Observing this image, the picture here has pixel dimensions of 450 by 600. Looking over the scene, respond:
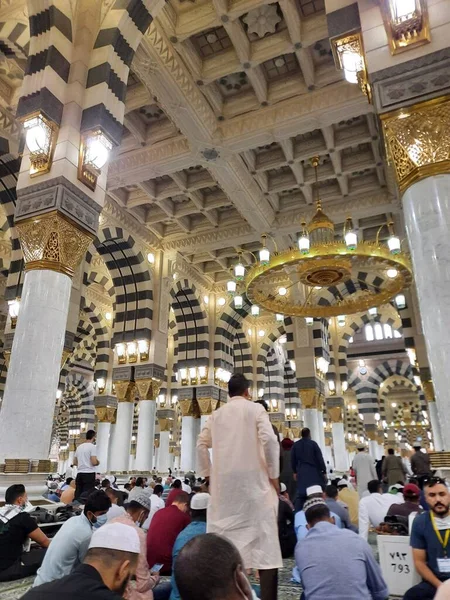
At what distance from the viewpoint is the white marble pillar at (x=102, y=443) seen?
1376 centimetres

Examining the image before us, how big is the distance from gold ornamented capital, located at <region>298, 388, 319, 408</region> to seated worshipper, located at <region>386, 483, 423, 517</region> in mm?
8932

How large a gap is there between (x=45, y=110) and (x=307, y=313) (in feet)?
21.0

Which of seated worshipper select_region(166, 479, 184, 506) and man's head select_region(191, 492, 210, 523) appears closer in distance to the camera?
man's head select_region(191, 492, 210, 523)

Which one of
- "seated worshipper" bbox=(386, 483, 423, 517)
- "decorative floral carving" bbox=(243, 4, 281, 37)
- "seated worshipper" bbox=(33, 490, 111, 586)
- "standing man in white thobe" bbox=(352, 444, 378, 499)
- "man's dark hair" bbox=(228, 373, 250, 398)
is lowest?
"seated worshipper" bbox=(33, 490, 111, 586)

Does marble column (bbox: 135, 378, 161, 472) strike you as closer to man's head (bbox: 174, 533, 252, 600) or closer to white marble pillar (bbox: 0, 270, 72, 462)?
white marble pillar (bbox: 0, 270, 72, 462)

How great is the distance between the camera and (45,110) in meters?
5.09

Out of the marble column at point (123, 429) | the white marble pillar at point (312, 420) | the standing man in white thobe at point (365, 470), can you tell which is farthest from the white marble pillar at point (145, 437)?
the standing man in white thobe at point (365, 470)

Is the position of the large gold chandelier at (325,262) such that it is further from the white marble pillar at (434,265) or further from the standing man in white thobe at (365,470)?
the white marble pillar at (434,265)

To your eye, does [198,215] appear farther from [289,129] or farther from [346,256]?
[346,256]

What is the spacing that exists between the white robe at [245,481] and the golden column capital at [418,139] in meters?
2.43

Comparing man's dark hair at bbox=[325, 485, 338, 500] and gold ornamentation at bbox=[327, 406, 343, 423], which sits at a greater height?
gold ornamentation at bbox=[327, 406, 343, 423]

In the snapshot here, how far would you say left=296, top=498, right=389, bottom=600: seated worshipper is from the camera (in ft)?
6.41

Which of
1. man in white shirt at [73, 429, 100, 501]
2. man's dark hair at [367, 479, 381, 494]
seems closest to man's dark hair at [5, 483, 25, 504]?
man in white shirt at [73, 429, 100, 501]

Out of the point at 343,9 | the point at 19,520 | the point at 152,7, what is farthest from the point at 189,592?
the point at 152,7
